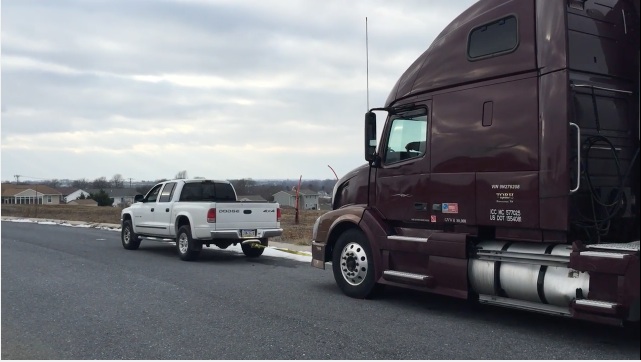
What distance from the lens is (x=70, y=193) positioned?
98062 mm

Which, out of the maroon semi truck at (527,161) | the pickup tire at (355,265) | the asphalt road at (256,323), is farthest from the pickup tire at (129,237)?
the maroon semi truck at (527,161)

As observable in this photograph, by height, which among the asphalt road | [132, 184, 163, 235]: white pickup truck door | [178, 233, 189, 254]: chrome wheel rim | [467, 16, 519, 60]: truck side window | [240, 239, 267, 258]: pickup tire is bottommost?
the asphalt road

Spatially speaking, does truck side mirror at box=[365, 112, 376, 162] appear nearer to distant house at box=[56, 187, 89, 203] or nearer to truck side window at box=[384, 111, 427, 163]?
truck side window at box=[384, 111, 427, 163]

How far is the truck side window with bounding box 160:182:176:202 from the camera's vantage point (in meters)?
15.2

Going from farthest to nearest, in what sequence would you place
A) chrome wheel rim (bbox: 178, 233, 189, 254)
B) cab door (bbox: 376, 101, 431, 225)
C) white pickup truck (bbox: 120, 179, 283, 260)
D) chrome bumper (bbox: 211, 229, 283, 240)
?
chrome wheel rim (bbox: 178, 233, 189, 254) → white pickup truck (bbox: 120, 179, 283, 260) → chrome bumper (bbox: 211, 229, 283, 240) → cab door (bbox: 376, 101, 431, 225)

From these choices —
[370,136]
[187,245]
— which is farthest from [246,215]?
[370,136]

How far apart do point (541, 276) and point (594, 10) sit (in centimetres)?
304

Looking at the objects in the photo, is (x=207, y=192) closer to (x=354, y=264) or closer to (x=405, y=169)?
(x=354, y=264)

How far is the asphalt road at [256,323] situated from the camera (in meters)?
5.89

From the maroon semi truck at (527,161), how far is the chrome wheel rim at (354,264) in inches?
19.5

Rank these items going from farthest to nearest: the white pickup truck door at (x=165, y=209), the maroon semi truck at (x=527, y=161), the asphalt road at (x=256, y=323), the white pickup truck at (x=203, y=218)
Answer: the white pickup truck door at (x=165, y=209)
the white pickup truck at (x=203, y=218)
the maroon semi truck at (x=527, y=161)
the asphalt road at (x=256, y=323)


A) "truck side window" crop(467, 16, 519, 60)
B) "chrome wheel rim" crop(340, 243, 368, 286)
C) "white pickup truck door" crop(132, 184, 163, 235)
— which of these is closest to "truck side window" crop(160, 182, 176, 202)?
"white pickup truck door" crop(132, 184, 163, 235)

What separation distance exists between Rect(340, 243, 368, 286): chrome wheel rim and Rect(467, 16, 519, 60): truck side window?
3129 millimetres

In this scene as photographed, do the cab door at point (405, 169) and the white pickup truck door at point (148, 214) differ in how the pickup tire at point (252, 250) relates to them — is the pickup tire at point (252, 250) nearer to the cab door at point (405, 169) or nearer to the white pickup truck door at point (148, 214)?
the white pickup truck door at point (148, 214)
